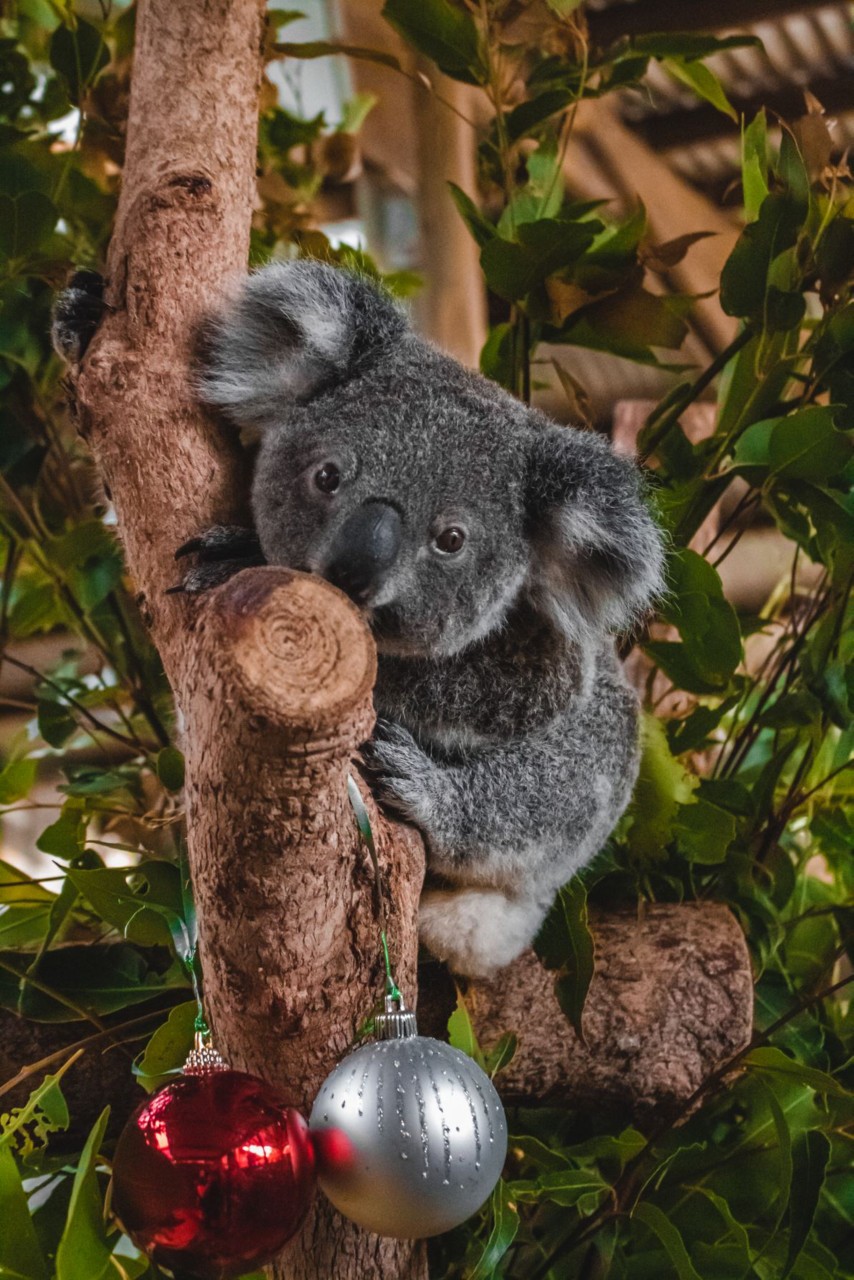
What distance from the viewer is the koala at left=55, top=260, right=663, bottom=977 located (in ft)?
4.71

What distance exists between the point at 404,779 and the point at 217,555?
1.17 ft

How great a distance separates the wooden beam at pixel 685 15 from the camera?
439 cm

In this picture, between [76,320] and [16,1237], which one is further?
[76,320]

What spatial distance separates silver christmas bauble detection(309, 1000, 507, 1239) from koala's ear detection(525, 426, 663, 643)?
657 millimetres

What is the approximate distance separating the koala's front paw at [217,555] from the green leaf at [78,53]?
95cm

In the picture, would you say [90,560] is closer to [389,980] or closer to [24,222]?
[24,222]

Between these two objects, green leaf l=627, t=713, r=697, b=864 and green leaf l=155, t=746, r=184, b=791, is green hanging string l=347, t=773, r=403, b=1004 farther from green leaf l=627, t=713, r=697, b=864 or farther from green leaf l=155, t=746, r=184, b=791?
green leaf l=627, t=713, r=697, b=864

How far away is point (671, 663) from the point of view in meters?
Result: 1.82

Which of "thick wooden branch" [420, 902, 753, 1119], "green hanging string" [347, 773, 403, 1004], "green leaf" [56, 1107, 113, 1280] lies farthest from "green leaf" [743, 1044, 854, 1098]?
"green leaf" [56, 1107, 113, 1280]

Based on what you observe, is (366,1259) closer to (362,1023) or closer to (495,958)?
(362,1023)

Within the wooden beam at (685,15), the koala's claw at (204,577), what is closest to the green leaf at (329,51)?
the koala's claw at (204,577)

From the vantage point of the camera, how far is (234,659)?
0.96 m

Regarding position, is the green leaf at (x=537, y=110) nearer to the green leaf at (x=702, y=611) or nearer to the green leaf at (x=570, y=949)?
the green leaf at (x=702, y=611)

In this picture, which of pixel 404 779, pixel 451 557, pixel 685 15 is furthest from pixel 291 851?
pixel 685 15
